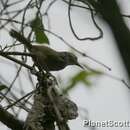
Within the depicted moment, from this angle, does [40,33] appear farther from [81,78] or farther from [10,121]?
[10,121]

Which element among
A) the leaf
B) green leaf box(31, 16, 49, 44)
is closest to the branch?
the leaf

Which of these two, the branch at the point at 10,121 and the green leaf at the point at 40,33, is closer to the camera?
the branch at the point at 10,121

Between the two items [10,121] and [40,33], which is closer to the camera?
[10,121]

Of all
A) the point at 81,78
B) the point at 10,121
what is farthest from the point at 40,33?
the point at 10,121

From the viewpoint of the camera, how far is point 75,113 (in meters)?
1.84

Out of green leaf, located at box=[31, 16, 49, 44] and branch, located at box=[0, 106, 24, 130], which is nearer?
branch, located at box=[0, 106, 24, 130]

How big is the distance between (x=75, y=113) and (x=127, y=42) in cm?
86

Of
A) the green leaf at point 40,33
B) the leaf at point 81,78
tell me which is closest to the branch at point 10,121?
the leaf at point 81,78

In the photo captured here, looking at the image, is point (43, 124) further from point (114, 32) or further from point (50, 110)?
point (114, 32)

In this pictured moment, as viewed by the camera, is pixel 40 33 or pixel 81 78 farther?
pixel 40 33

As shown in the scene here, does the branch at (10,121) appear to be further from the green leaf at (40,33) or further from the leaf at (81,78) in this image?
the green leaf at (40,33)

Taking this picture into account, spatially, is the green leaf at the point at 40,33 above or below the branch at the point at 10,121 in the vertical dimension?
above

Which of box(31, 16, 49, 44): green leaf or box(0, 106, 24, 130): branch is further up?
box(31, 16, 49, 44): green leaf

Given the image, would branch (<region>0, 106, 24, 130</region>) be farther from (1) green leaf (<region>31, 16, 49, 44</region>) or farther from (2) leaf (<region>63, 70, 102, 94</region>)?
(1) green leaf (<region>31, 16, 49, 44</region>)
